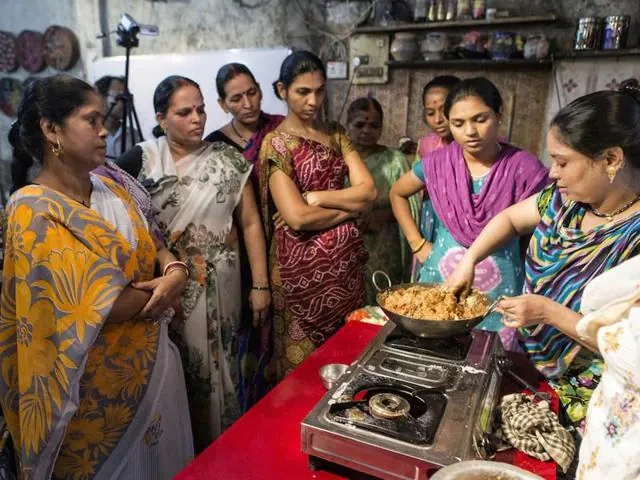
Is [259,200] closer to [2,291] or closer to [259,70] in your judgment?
[2,291]

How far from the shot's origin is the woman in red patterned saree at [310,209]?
2.26m

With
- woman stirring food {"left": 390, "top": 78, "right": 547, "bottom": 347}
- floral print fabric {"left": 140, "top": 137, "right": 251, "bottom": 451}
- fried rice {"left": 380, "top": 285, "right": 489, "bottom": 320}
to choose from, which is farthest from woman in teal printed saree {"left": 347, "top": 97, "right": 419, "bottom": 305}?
fried rice {"left": 380, "top": 285, "right": 489, "bottom": 320}

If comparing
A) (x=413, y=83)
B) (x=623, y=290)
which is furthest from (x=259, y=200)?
(x=413, y=83)

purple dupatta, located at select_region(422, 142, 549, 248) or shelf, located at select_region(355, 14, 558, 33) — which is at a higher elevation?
shelf, located at select_region(355, 14, 558, 33)

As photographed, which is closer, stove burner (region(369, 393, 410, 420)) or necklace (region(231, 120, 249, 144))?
stove burner (region(369, 393, 410, 420))

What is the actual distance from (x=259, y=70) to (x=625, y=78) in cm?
291

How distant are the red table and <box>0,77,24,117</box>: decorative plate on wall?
6.35ft

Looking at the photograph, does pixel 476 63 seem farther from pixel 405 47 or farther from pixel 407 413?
pixel 407 413

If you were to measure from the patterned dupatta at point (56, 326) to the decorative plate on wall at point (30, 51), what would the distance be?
1566 mm

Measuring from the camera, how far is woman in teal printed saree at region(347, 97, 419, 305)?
10.0 feet

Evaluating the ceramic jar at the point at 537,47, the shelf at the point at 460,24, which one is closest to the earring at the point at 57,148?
the shelf at the point at 460,24

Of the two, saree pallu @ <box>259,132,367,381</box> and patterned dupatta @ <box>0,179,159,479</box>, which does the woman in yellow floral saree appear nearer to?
patterned dupatta @ <box>0,179,159,479</box>

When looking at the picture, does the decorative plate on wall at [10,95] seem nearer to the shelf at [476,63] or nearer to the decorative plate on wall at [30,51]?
the decorative plate on wall at [30,51]

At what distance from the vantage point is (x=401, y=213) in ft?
8.41
